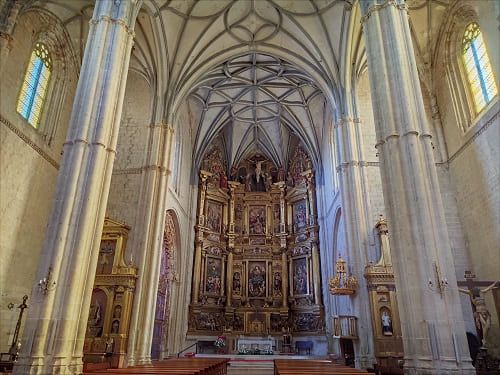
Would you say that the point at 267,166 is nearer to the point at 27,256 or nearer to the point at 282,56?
the point at 282,56

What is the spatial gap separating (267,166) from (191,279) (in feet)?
32.3

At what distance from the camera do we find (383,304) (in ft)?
44.0

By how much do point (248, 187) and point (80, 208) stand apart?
61.3 ft

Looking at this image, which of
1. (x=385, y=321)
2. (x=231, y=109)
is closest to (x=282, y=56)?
(x=231, y=109)

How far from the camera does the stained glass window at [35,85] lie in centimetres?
1340

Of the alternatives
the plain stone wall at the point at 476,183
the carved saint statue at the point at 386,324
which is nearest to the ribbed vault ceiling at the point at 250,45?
the plain stone wall at the point at 476,183

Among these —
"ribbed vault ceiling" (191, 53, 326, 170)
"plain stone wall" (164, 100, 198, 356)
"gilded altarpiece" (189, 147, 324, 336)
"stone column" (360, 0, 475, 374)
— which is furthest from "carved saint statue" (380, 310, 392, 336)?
"ribbed vault ceiling" (191, 53, 326, 170)

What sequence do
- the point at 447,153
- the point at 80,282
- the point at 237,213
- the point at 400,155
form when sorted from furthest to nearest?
the point at 237,213
the point at 447,153
the point at 400,155
the point at 80,282

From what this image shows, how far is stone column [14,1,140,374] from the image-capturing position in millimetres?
7797

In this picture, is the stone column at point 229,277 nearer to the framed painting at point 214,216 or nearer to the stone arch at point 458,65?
the framed painting at point 214,216

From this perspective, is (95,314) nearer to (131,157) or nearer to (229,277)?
(131,157)

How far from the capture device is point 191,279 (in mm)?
22625

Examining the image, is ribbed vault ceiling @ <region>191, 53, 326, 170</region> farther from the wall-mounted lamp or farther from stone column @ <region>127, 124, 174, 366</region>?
the wall-mounted lamp

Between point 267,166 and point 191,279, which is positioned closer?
point 191,279
